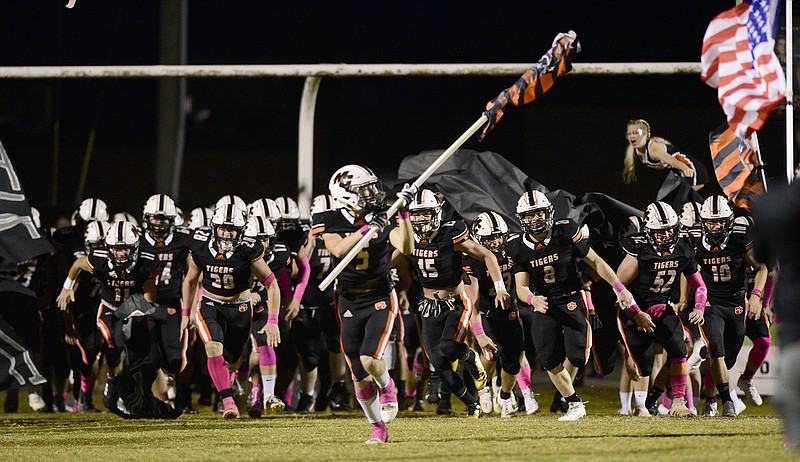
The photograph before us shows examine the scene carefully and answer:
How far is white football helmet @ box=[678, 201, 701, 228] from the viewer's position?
36.1 ft

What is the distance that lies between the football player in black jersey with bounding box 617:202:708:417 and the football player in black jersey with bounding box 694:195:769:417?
0.32m

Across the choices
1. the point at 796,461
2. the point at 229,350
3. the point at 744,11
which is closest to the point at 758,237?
the point at 796,461

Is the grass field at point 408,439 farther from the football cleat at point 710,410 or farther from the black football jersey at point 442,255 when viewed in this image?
the black football jersey at point 442,255

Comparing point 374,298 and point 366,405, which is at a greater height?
point 374,298

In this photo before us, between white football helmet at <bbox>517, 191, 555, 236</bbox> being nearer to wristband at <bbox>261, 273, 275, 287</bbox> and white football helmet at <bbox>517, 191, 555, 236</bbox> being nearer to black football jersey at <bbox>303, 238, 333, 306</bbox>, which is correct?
wristband at <bbox>261, 273, 275, 287</bbox>

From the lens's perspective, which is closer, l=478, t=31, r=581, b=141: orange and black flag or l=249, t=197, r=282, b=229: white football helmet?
l=478, t=31, r=581, b=141: orange and black flag

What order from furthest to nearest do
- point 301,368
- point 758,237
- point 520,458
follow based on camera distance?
point 301,368 < point 520,458 < point 758,237

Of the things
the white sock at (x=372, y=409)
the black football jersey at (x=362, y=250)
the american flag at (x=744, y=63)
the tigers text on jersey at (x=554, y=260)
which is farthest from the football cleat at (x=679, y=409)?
the white sock at (x=372, y=409)

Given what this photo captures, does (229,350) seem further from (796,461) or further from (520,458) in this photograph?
(796,461)

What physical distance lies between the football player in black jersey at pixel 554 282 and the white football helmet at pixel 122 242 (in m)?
3.52

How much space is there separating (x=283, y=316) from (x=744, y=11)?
511 centimetres

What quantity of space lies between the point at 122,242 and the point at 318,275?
6.56ft

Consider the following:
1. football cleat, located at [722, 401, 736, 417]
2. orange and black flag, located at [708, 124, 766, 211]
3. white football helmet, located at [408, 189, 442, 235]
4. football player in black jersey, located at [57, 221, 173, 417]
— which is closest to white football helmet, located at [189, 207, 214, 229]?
football player in black jersey, located at [57, 221, 173, 417]

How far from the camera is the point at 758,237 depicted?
15.3ft
